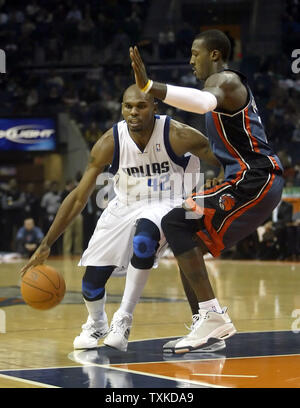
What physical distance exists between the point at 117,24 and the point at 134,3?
1.24 meters

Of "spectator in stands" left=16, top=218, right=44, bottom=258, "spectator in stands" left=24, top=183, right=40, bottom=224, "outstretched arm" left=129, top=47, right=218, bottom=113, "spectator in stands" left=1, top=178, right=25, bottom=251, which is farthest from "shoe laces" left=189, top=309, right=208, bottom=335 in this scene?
"spectator in stands" left=1, top=178, right=25, bottom=251

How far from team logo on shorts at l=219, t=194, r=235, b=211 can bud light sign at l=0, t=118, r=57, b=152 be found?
48.4 feet

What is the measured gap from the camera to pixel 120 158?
597cm

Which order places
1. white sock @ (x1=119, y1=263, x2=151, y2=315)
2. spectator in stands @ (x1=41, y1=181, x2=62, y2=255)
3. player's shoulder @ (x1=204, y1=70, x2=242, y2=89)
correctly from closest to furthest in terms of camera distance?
player's shoulder @ (x1=204, y1=70, x2=242, y2=89) → white sock @ (x1=119, y1=263, x2=151, y2=315) → spectator in stands @ (x1=41, y1=181, x2=62, y2=255)

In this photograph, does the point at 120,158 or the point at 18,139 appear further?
the point at 18,139

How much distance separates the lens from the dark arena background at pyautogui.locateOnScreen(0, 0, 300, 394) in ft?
24.3

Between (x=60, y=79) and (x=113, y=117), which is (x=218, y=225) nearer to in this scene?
(x=113, y=117)

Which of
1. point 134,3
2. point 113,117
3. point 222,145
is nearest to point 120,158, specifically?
point 222,145

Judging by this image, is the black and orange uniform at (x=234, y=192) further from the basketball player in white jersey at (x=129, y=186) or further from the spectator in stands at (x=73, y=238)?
the spectator in stands at (x=73, y=238)

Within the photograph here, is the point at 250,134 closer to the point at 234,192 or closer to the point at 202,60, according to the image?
the point at 234,192

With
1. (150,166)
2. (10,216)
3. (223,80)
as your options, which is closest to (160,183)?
(150,166)

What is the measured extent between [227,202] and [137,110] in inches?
37.0

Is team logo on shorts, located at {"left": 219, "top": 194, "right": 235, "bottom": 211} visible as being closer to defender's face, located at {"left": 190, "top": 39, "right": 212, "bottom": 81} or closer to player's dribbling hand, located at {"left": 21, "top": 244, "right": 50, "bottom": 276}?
defender's face, located at {"left": 190, "top": 39, "right": 212, "bottom": 81}

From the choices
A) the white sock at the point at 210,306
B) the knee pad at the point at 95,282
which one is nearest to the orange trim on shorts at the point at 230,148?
the white sock at the point at 210,306
